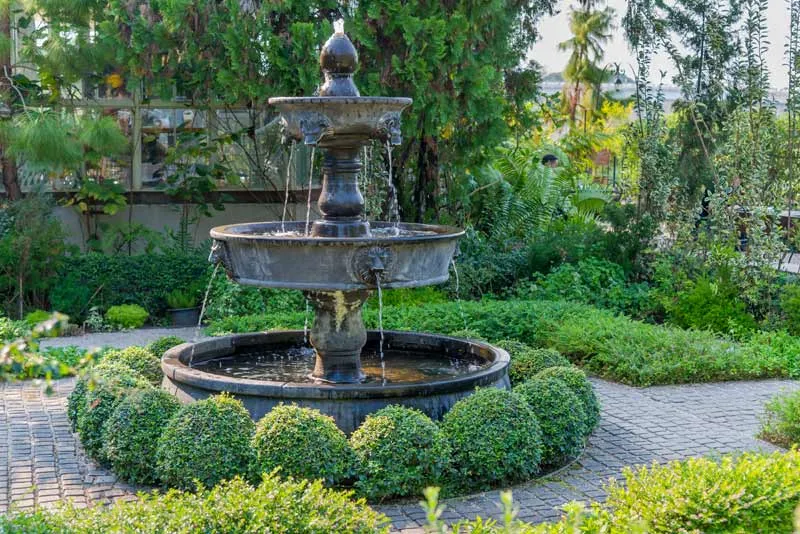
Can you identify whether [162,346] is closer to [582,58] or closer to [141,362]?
[141,362]

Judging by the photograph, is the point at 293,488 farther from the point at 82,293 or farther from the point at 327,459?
the point at 82,293

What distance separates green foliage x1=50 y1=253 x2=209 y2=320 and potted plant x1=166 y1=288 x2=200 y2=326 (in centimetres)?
16

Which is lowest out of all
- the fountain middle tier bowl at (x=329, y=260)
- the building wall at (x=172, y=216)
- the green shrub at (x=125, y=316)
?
the green shrub at (x=125, y=316)

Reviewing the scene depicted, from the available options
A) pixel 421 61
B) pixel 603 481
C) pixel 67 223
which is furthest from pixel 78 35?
pixel 603 481

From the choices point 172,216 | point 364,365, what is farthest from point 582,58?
point 364,365

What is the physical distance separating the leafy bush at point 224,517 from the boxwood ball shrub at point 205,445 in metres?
1.25

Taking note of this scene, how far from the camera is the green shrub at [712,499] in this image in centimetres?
492

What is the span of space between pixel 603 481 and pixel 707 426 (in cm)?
177

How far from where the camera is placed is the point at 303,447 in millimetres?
6184

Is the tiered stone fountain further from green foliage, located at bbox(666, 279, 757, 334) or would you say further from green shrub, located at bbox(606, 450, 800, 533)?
green foliage, located at bbox(666, 279, 757, 334)

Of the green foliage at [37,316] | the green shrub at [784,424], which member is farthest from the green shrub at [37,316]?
the green shrub at [784,424]

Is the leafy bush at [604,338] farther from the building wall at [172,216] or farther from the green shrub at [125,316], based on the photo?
the building wall at [172,216]

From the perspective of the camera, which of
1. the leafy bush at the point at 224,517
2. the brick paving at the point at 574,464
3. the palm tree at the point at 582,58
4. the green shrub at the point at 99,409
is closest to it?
the leafy bush at the point at 224,517

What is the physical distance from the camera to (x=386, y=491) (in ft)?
20.5
